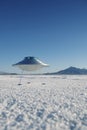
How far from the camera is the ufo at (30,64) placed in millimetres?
31891

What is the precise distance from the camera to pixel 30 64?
31766 millimetres

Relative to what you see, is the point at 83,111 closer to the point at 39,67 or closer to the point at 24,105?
the point at 24,105

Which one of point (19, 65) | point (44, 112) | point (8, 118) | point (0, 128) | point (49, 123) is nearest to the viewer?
point (0, 128)

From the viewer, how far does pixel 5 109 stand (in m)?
11.3

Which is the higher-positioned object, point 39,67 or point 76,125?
point 39,67

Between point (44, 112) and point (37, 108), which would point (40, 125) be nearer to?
point (44, 112)

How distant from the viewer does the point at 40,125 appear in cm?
856

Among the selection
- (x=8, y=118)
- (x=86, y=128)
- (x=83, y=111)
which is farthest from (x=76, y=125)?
(x=8, y=118)

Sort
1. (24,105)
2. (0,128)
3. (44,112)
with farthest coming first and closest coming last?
(24,105)
(44,112)
(0,128)

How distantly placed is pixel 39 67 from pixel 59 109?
2185 centimetres

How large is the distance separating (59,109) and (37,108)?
3.55 feet

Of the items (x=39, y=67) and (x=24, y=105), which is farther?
(x=39, y=67)

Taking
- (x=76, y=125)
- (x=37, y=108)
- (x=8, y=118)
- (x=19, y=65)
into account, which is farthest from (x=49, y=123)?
(x=19, y=65)

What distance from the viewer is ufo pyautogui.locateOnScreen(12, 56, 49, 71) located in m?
31.9
